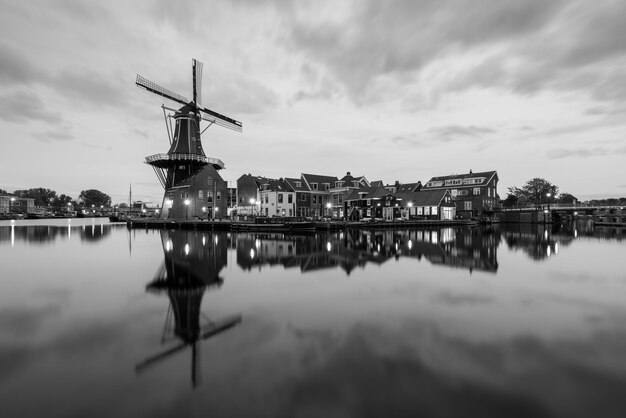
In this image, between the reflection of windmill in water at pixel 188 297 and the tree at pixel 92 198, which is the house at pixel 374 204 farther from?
the tree at pixel 92 198

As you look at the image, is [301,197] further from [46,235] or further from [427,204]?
→ [46,235]

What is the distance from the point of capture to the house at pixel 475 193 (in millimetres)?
68812

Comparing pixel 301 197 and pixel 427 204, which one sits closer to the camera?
pixel 427 204

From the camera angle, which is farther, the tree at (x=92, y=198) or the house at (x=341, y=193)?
the tree at (x=92, y=198)

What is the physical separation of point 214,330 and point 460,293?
855cm

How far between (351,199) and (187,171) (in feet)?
98.3

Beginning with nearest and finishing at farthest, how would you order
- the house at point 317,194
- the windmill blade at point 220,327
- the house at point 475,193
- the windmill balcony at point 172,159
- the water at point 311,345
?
1. the water at point 311,345
2. the windmill blade at point 220,327
3. the windmill balcony at point 172,159
4. the house at point 317,194
5. the house at point 475,193

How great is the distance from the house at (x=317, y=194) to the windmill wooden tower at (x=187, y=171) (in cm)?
1666

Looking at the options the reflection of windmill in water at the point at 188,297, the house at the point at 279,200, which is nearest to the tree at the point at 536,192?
the house at the point at 279,200

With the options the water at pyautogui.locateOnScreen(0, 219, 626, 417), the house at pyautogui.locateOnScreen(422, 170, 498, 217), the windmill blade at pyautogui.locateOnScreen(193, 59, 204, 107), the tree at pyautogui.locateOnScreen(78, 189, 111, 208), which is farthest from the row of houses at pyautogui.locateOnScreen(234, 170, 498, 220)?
the tree at pyautogui.locateOnScreen(78, 189, 111, 208)

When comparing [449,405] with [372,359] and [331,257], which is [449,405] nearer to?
[372,359]

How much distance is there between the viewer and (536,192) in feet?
335

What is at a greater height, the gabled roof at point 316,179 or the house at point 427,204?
the gabled roof at point 316,179

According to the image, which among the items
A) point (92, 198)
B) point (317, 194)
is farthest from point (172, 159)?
point (92, 198)
